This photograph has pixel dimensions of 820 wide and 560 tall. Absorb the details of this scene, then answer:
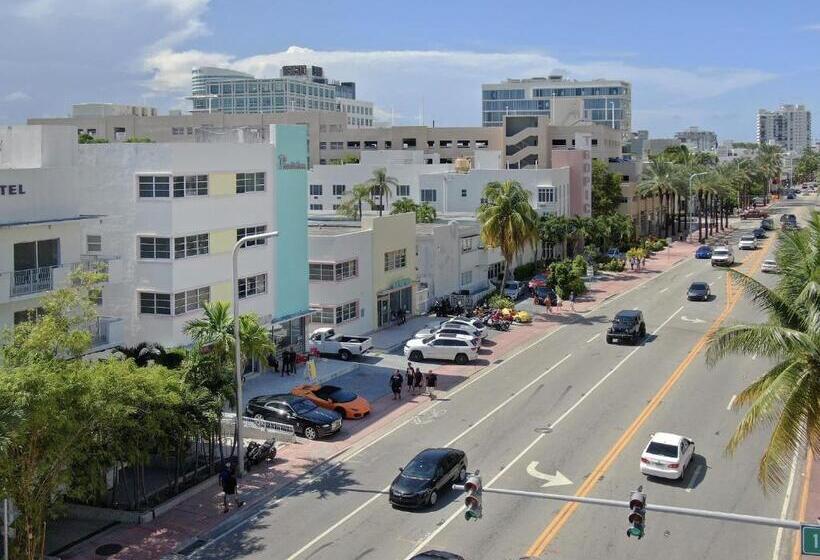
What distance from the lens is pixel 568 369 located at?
46.6m

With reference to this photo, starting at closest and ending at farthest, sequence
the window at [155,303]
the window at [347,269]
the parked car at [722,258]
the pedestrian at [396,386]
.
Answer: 1. the window at [155,303]
2. the pedestrian at [396,386]
3. the window at [347,269]
4. the parked car at [722,258]

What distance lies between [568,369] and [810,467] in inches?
651

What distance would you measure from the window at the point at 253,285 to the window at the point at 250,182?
13.8ft

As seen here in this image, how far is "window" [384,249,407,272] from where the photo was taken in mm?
58259

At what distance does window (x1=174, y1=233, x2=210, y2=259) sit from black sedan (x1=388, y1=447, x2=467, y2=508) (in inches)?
664

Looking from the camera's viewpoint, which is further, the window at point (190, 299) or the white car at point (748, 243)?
the white car at point (748, 243)

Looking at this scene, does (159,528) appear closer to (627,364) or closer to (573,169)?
(627,364)

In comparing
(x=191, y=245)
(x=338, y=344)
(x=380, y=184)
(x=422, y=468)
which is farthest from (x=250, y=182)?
(x=380, y=184)

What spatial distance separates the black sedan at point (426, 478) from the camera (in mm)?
27062

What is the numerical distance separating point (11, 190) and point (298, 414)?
42.9 feet

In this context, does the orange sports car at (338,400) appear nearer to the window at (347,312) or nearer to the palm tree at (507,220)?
the window at (347,312)

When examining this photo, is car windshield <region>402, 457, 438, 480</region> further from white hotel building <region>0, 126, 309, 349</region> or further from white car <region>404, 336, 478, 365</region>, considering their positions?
white car <region>404, 336, 478, 365</region>

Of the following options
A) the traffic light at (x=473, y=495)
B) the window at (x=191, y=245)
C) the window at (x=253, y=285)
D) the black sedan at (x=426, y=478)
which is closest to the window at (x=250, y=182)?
the window at (x=191, y=245)

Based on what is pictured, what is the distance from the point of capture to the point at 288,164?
4812 centimetres
